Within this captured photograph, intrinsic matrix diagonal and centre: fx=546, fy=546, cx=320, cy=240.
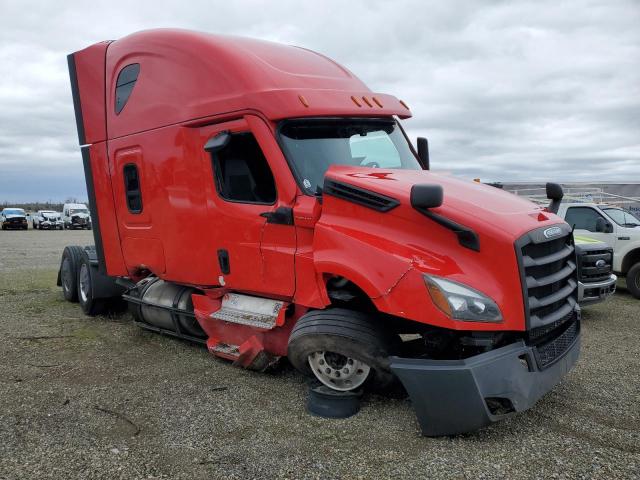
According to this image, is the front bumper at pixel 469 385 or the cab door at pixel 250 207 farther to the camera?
the cab door at pixel 250 207

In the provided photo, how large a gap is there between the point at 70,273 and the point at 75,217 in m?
36.6

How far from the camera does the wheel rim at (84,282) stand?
Result: 8.23 meters

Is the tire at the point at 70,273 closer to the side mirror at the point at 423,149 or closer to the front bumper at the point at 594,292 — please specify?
the side mirror at the point at 423,149

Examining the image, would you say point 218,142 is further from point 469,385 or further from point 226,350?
point 469,385

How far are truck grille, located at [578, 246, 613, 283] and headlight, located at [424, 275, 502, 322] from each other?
16.2 ft

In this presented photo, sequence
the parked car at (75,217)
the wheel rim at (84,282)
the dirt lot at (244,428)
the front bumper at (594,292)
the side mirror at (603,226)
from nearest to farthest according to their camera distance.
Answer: the dirt lot at (244,428) → the front bumper at (594,292) → the wheel rim at (84,282) → the side mirror at (603,226) → the parked car at (75,217)

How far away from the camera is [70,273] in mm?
8906

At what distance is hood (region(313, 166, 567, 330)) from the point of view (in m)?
3.75

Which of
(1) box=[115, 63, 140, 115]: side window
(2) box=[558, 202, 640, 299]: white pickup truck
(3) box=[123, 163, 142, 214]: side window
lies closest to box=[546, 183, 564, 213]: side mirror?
(3) box=[123, 163, 142, 214]: side window

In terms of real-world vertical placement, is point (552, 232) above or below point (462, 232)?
below

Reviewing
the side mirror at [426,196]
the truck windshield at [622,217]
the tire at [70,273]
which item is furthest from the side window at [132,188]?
the truck windshield at [622,217]

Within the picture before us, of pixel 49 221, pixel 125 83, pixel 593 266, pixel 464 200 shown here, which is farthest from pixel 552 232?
pixel 49 221

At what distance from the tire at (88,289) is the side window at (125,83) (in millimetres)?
2735

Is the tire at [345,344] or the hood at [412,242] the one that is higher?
the hood at [412,242]
